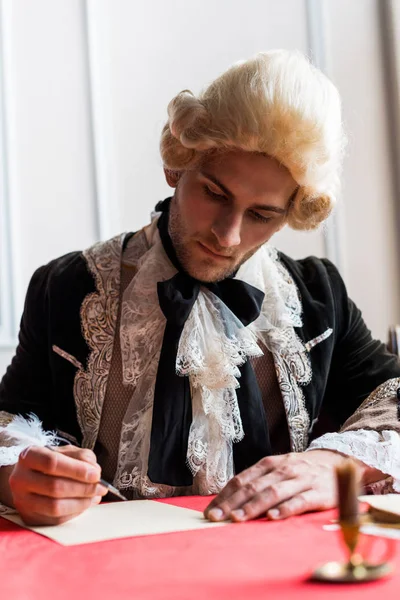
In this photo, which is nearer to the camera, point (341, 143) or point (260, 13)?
point (341, 143)

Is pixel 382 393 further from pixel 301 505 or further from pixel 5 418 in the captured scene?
pixel 5 418

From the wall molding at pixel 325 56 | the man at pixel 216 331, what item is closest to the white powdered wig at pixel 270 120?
the man at pixel 216 331

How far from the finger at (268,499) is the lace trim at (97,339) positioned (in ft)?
2.00

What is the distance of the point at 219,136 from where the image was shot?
173cm

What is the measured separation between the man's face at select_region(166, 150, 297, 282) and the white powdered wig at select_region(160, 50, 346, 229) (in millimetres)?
28

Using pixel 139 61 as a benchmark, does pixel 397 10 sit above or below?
above

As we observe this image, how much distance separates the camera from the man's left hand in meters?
1.32

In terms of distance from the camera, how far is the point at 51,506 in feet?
4.33

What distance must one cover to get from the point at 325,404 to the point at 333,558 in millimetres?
1130

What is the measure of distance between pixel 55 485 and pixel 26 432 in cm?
37

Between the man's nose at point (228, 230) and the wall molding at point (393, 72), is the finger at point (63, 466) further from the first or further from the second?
the wall molding at point (393, 72)

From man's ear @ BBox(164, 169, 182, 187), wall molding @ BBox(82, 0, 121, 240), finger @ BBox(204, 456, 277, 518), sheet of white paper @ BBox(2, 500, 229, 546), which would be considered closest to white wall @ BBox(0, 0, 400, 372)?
wall molding @ BBox(82, 0, 121, 240)

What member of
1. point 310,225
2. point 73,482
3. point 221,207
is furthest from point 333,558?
point 310,225

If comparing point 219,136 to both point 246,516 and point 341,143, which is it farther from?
point 246,516
